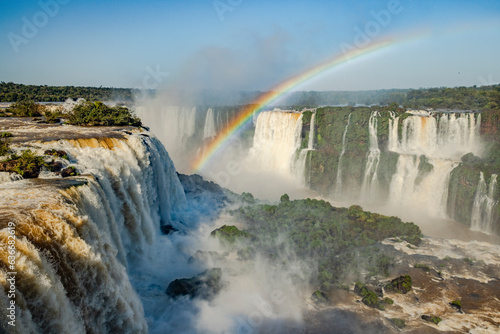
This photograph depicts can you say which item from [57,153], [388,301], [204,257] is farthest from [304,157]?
[57,153]

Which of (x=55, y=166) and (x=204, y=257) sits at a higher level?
(x=55, y=166)

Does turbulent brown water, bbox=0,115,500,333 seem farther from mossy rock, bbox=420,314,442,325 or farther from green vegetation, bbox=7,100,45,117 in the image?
green vegetation, bbox=7,100,45,117

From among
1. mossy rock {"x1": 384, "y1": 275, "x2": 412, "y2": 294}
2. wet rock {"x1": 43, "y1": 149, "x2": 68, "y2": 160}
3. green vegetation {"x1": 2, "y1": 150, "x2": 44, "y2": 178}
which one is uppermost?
wet rock {"x1": 43, "y1": 149, "x2": 68, "y2": 160}

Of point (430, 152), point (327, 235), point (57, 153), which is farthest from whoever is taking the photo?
point (430, 152)

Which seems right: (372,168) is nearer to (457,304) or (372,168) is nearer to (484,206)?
(484,206)

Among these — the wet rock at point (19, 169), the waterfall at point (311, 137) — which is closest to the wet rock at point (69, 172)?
the wet rock at point (19, 169)

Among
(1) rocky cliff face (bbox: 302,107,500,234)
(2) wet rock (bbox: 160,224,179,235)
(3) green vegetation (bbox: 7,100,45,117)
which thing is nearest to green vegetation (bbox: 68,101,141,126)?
(3) green vegetation (bbox: 7,100,45,117)

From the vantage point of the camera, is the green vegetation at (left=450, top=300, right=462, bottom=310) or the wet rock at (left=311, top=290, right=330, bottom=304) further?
the wet rock at (left=311, top=290, right=330, bottom=304)
